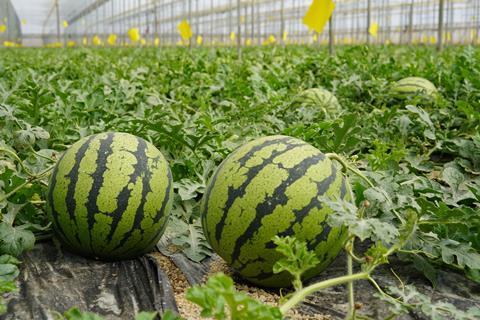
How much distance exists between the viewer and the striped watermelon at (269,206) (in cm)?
194

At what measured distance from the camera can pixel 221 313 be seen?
1248mm

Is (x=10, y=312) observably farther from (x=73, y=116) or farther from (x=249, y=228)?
(x=73, y=116)

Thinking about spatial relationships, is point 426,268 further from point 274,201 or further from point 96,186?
point 96,186

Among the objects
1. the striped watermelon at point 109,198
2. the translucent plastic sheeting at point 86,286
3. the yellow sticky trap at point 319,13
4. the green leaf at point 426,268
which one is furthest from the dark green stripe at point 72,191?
the yellow sticky trap at point 319,13

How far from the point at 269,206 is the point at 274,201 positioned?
0.9 inches

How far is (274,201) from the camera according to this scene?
1.94 metres

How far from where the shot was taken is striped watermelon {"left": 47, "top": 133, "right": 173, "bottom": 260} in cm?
221

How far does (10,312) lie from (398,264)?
4.49 ft

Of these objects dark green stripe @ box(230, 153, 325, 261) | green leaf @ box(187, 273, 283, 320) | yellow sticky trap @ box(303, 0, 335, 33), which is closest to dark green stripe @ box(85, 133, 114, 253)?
dark green stripe @ box(230, 153, 325, 261)

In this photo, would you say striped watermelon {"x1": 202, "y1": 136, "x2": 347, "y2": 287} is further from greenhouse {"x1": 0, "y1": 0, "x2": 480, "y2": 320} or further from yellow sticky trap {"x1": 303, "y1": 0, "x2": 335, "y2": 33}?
yellow sticky trap {"x1": 303, "y1": 0, "x2": 335, "y2": 33}

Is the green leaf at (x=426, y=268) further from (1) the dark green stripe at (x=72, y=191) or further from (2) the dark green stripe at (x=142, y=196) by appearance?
(1) the dark green stripe at (x=72, y=191)

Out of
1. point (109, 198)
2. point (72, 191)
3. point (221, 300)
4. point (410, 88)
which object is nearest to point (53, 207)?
point (72, 191)

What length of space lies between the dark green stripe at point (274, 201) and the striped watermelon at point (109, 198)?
45cm

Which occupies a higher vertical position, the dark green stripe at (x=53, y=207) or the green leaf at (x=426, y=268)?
the dark green stripe at (x=53, y=207)
